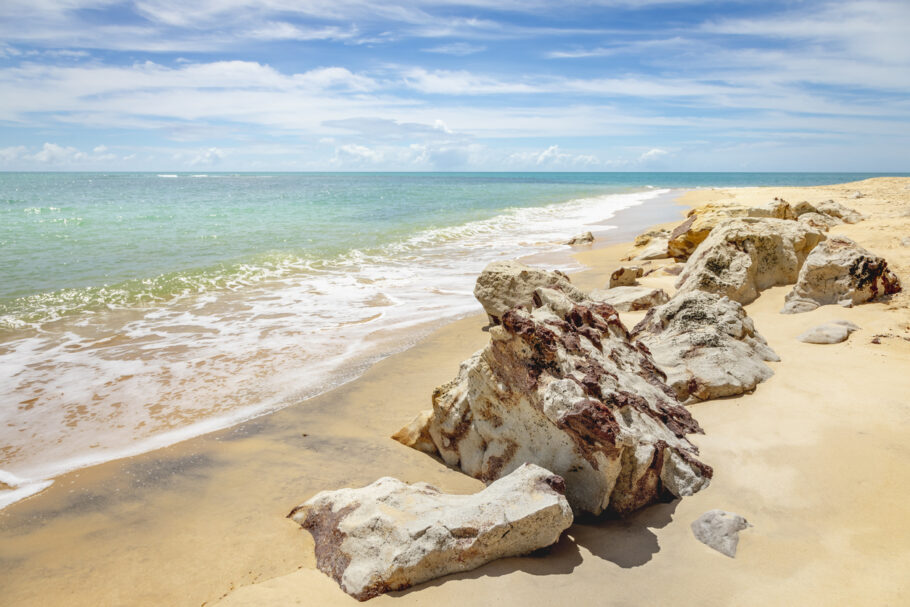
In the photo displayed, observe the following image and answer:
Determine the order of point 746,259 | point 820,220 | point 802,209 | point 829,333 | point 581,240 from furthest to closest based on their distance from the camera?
point 581,240, point 802,209, point 820,220, point 746,259, point 829,333

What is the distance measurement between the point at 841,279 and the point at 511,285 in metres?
4.02

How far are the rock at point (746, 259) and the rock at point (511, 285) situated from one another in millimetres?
1882

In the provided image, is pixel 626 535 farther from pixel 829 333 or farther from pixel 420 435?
pixel 829 333

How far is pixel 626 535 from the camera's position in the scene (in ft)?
10.7

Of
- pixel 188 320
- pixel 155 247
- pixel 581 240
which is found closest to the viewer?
pixel 188 320

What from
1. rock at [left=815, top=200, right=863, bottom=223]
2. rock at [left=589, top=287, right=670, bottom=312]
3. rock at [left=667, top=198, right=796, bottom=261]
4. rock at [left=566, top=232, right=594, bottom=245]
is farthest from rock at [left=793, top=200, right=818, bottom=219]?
rock at [left=589, top=287, right=670, bottom=312]

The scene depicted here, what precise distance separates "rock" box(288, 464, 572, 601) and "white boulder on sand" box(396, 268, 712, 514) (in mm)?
346

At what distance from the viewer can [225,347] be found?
25.5 feet

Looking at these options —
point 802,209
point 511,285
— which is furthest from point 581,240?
point 511,285

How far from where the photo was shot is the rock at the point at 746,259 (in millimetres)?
7480

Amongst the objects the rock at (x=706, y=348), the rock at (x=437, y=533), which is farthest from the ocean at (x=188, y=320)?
the rock at (x=706, y=348)

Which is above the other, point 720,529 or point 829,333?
point 829,333

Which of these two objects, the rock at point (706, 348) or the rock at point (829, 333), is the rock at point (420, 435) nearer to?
the rock at point (706, 348)

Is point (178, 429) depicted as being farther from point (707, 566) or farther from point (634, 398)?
point (707, 566)
